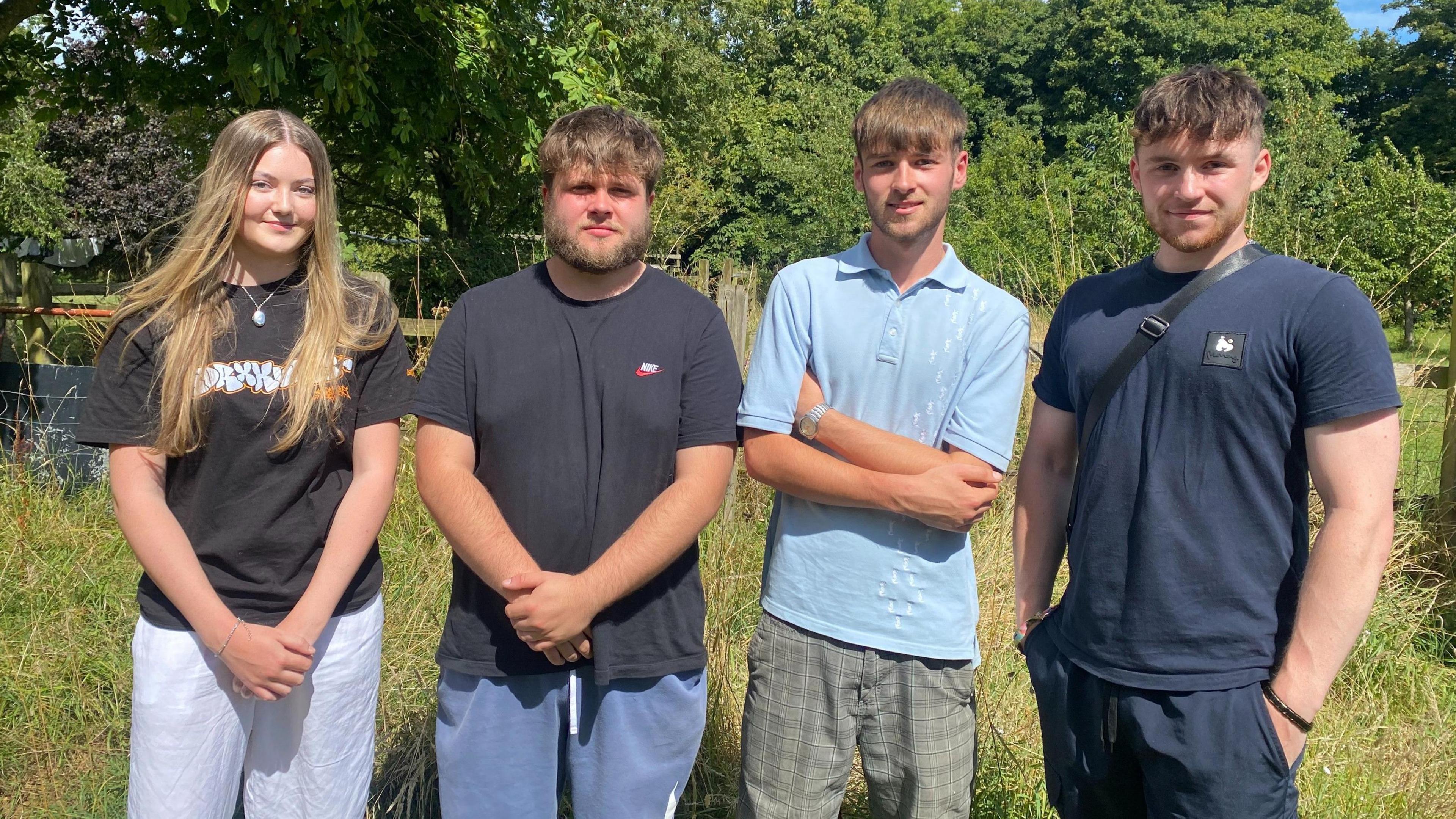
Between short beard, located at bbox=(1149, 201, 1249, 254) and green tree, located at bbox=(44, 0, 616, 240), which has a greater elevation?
green tree, located at bbox=(44, 0, 616, 240)

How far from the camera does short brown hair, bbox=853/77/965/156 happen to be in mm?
2256

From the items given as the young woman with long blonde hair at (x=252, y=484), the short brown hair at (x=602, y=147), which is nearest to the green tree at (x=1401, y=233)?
the short brown hair at (x=602, y=147)

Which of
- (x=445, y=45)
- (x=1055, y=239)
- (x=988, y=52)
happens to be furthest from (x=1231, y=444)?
(x=988, y=52)

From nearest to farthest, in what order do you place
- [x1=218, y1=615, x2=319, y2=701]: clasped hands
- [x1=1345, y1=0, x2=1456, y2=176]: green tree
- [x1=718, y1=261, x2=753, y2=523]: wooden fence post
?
[x1=218, y1=615, x2=319, y2=701]: clasped hands < [x1=718, y1=261, x2=753, y2=523]: wooden fence post < [x1=1345, y1=0, x2=1456, y2=176]: green tree

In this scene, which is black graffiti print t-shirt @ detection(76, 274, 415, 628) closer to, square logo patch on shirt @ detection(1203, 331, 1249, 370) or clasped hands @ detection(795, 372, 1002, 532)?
clasped hands @ detection(795, 372, 1002, 532)

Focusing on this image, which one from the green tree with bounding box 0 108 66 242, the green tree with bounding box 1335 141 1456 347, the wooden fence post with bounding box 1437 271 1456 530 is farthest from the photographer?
the green tree with bounding box 0 108 66 242

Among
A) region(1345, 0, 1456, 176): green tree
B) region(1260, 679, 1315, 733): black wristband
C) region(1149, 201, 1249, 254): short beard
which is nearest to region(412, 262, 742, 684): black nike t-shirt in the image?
region(1149, 201, 1249, 254): short beard

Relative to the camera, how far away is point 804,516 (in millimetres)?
2371

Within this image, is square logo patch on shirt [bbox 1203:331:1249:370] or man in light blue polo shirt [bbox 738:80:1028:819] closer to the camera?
square logo patch on shirt [bbox 1203:331:1249:370]

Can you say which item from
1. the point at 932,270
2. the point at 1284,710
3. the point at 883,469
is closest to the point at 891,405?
the point at 883,469

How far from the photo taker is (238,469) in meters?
2.16

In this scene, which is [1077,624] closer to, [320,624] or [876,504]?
[876,504]

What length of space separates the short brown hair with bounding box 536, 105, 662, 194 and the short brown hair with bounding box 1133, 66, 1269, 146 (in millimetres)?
1067

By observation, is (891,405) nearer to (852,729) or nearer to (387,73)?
(852,729)
